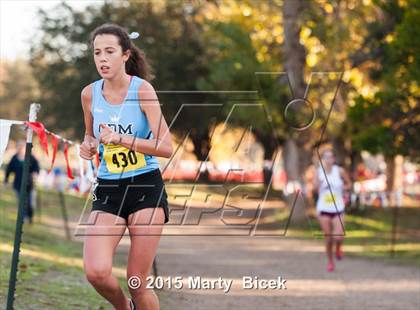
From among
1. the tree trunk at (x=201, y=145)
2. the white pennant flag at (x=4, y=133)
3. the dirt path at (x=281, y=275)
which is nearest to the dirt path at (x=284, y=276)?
the dirt path at (x=281, y=275)

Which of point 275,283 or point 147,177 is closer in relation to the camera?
point 147,177

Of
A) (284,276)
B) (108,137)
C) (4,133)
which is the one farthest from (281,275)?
(108,137)

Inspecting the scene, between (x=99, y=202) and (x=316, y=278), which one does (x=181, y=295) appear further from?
(x=99, y=202)

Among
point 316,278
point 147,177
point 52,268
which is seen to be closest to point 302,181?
point 316,278

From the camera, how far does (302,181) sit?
3297cm

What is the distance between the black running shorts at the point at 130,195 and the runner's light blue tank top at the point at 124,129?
51mm

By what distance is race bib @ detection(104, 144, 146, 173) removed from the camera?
6273mm

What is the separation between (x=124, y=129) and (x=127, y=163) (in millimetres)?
234

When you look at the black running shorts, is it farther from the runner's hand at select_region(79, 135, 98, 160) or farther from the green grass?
the green grass

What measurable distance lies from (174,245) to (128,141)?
16.3m

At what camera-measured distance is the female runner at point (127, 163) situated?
20.3 ft

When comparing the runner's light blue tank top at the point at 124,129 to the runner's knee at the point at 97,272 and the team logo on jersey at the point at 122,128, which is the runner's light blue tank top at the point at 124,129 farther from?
the runner's knee at the point at 97,272

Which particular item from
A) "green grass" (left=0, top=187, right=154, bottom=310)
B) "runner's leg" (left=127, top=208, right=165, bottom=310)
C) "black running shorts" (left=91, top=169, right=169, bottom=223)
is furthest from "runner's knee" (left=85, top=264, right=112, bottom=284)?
"green grass" (left=0, top=187, right=154, bottom=310)

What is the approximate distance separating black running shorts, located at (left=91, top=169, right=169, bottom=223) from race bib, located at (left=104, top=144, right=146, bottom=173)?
77mm
